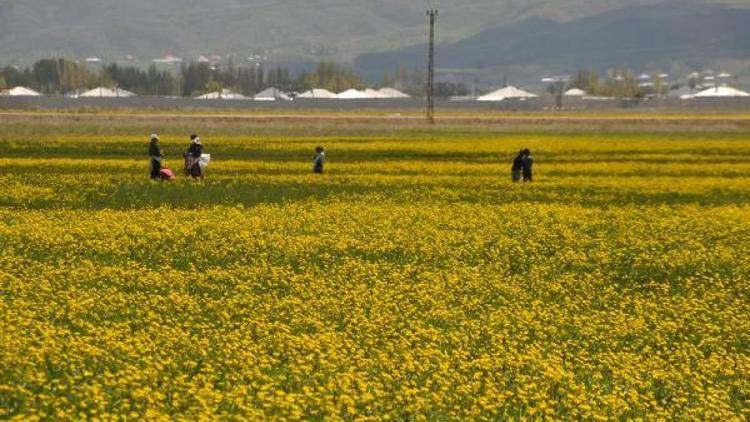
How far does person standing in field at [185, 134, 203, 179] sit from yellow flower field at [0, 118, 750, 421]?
0.88 metres

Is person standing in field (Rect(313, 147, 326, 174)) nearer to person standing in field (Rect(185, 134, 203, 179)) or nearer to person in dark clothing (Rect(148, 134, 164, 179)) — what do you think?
person standing in field (Rect(185, 134, 203, 179))

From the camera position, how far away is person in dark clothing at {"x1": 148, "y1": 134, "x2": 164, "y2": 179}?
45.1 meters

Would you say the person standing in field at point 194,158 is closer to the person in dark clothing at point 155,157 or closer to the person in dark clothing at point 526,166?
the person in dark clothing at point 155,157

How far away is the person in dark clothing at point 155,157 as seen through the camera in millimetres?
45062

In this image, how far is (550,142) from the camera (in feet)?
269

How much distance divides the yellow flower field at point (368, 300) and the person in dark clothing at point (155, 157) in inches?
36.2

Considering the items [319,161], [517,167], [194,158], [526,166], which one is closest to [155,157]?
[194,158]

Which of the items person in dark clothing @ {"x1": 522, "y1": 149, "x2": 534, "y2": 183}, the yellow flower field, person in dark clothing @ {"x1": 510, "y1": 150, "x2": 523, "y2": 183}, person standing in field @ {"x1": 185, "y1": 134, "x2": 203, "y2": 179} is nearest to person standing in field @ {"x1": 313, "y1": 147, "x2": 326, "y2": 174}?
the yellow flower field

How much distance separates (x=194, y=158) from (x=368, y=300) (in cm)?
2598

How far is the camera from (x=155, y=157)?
151ft

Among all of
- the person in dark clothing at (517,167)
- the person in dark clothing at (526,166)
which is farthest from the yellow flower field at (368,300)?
the person in dark clothing at (517,167)

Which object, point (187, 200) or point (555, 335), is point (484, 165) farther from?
point (555, 335)

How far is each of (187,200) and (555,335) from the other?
21.5 m

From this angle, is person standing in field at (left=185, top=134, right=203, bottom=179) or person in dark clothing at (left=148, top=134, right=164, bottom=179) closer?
person in dark clothing at (left=148, top=134, right=164, bottom=179)
